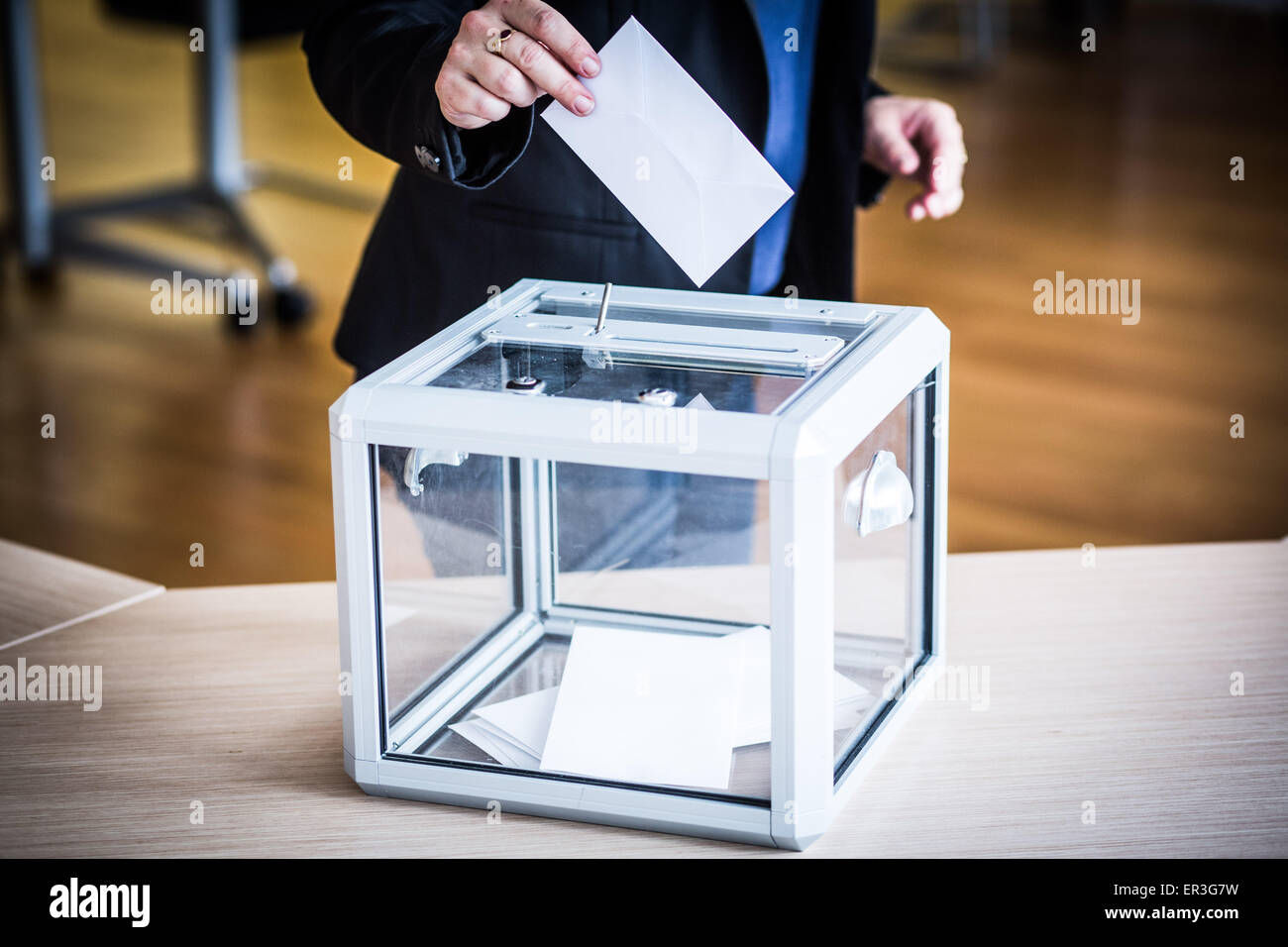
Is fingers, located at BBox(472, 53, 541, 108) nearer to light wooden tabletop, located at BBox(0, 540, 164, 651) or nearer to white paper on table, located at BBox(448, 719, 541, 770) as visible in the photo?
white paper on table, located at BBox(448, 719, 541, 770)

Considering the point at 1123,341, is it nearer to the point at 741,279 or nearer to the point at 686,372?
the point at 741,279

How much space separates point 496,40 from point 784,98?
1.30ft

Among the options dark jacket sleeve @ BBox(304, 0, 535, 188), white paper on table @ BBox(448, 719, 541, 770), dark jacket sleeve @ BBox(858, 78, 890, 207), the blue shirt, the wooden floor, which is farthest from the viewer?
the wooden floor

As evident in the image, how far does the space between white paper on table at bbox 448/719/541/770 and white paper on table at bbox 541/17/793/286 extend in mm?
292

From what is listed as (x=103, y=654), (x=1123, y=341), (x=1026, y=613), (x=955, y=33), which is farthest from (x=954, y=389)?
(x=955, y=33)

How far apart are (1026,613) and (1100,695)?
5.2 inches

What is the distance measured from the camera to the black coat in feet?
3.90

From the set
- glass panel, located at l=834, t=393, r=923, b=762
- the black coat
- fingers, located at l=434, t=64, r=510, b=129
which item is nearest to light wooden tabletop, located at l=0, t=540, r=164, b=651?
the black coat

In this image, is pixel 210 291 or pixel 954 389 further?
pixel 210 291

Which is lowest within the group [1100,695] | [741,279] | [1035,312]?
[1100,695]

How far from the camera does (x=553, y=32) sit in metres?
0.96

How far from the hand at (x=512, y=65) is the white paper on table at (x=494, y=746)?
37cm

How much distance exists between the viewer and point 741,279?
1367 mm

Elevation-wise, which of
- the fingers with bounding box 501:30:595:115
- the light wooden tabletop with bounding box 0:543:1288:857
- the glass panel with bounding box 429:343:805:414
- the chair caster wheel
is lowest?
the light wooden tabletop with bounding box 0:543:1288:857
